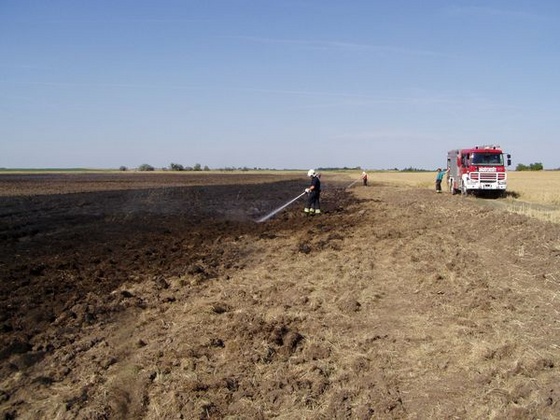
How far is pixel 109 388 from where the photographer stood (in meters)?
5.12

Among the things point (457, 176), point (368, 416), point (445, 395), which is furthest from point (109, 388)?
point (457, 176)

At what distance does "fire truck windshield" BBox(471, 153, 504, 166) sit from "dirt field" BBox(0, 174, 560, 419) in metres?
18.2

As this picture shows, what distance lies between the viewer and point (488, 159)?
3041 cm

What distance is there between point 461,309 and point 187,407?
171 inches

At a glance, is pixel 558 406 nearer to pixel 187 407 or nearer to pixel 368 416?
pixel 368 416

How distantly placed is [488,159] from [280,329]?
89.3 ft

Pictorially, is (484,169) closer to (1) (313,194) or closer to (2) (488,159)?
(2) (488,159)

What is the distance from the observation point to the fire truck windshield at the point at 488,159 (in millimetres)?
30328

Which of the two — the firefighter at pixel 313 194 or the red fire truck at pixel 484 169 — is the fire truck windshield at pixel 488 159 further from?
the firefighter at pixel 313 194

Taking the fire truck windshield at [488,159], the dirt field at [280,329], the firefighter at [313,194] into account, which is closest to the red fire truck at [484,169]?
the fire truck windshield at [488,159]

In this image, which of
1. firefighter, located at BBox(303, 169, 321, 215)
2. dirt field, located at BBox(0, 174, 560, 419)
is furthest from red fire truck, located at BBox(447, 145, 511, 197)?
dirt field, located at BBox(0, 174, 560, 419)

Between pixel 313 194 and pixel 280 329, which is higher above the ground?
pixel 313 194

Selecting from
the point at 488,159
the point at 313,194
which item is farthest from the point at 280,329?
the point at 488,159

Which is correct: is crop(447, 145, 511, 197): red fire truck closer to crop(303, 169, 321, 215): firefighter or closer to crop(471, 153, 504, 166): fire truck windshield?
crop(471, 153, 504, 166): fire truck windshield
